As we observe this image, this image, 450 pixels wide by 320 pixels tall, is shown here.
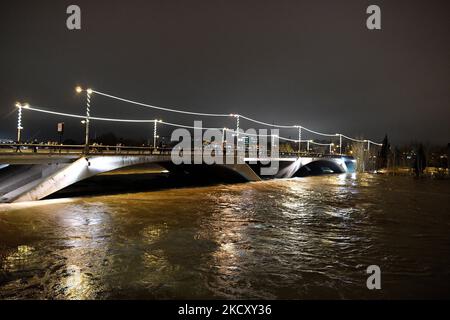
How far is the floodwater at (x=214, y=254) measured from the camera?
334 inches

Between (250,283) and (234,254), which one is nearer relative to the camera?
(250,283)

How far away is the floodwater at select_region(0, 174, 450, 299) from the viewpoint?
334 inches

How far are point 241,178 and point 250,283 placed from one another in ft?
143

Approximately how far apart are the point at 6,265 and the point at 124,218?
8589 millimetres

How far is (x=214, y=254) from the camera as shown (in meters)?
11.7

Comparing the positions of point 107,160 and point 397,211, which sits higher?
point 107,160

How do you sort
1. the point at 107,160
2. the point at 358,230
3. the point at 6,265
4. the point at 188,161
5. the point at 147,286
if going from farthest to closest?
1. the point at 188,161
2. the point at 107,160
3. the point at 358,230
4. the point at 6,265
5. the point at 147,286

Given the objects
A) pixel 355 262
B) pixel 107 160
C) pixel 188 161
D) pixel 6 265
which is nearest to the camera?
pixel 6 265

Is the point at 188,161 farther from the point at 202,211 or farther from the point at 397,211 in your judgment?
the point at 397,211

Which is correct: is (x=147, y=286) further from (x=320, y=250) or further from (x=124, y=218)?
(x=124, y=218)

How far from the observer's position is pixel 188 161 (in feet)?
134

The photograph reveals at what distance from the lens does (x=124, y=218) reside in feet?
60.8

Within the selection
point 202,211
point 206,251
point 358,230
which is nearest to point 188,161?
point 202,211

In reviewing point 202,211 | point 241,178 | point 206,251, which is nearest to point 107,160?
point 202,211
